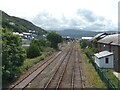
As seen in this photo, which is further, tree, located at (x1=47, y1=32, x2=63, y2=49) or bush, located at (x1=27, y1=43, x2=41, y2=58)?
tree, located at (x1=47, y1=32, x2=63, y2=49)

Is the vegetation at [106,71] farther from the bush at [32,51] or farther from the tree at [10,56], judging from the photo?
the bush at [32,51]

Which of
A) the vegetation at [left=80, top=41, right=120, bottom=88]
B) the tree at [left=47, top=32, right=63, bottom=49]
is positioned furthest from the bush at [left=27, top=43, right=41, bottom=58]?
the tree at [left=47, top=32, right=63, bottom=49]

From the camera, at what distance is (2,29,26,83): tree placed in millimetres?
26716

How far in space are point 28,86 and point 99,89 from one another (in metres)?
6.26

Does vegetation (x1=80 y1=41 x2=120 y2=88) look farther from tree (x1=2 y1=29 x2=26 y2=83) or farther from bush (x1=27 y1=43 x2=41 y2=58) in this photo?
bush (x1=27 y1=43 x2=41 y2=58)

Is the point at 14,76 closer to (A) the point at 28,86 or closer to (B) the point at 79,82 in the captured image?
(A) the point at 28,86

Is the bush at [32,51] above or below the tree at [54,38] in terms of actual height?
below

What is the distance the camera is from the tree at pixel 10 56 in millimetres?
26716

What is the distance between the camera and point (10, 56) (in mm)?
28406

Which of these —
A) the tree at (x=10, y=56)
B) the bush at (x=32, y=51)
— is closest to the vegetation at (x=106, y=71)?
the tree at (x=10, y=56)

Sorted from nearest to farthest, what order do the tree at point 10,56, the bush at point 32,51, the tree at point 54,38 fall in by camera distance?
the tree at point 10,56 → the bush at point 32,51 → the tree at point 54,38

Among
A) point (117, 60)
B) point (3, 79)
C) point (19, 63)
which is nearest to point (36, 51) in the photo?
point (117, 60)

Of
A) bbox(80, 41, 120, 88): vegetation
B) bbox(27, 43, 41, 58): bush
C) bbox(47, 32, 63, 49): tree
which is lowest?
bbox(80, 41, 120, 88): vegetation

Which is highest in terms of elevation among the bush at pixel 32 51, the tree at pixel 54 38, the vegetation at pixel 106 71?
the tree at pixel 54 38
